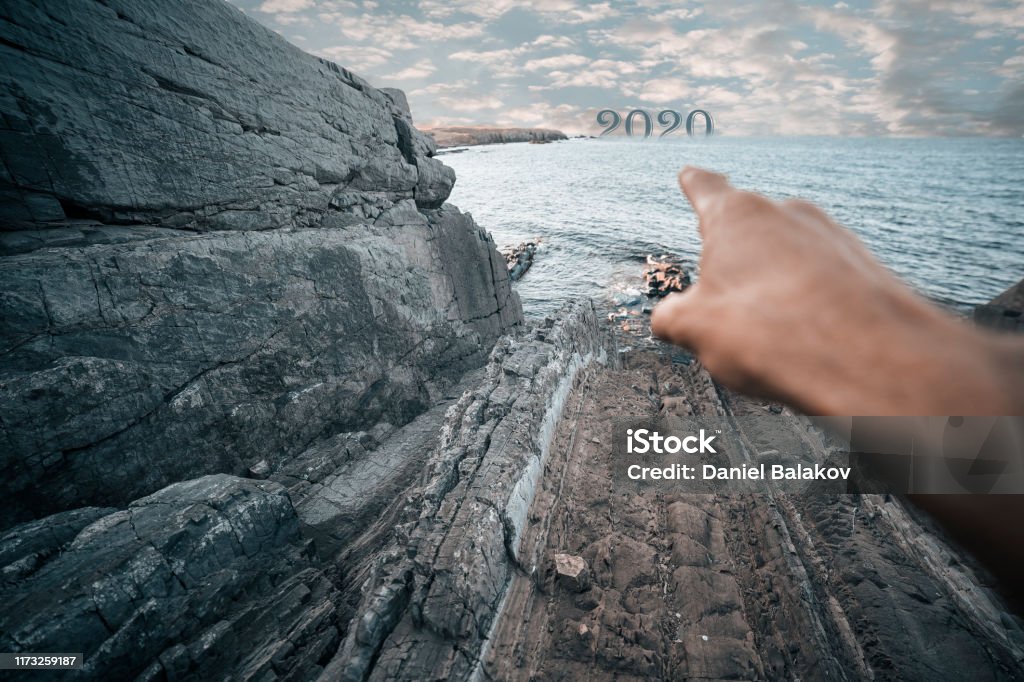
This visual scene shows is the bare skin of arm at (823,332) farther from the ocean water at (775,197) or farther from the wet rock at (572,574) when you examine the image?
the ocean water at (775,197)

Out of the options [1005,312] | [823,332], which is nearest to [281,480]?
[823,332]

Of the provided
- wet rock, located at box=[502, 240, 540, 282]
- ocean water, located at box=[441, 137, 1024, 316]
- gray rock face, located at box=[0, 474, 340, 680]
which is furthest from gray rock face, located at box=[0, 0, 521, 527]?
wet rock, located at box=[502, 240, 540, 282]

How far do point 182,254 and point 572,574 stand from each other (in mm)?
6486

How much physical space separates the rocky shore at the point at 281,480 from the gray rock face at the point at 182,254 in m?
0.03

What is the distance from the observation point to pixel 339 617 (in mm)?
4586

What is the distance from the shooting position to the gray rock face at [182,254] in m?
4.45

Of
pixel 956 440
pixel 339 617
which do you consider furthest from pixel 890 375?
pixel 339 617

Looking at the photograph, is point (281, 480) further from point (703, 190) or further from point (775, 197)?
point (775, 197)

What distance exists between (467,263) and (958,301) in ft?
65.1

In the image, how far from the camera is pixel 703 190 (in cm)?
217

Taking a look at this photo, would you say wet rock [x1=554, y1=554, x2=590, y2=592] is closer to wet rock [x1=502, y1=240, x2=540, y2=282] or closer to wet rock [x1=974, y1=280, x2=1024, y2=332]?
wet rock [x1=974, y1=280, x2=1024, y2=332]

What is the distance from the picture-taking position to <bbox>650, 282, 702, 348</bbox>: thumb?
164 cm

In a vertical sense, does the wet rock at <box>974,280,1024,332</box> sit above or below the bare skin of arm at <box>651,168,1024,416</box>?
below

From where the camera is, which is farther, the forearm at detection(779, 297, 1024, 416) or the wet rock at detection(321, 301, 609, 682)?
the wet rock at detection(321, 301, 609, 682)
